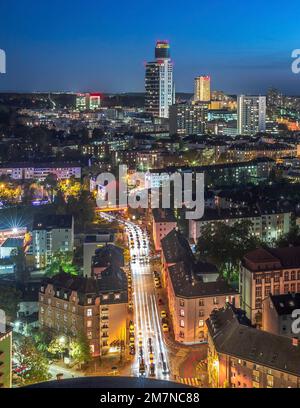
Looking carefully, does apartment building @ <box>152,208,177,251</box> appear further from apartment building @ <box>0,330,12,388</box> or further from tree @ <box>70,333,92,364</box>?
apartment building @ <box>0,330,12,388</box>

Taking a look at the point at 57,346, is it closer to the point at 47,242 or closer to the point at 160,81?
the point at 47,242

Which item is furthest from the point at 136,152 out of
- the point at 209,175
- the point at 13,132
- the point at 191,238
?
the point at 191,238

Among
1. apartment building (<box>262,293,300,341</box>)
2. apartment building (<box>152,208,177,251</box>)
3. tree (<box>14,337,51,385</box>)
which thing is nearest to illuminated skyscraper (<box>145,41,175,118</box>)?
apartment building (<box>152,208,177,251</box>)

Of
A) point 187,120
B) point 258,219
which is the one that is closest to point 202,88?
point 187,120

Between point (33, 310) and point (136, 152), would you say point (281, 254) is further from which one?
point (136, 152)

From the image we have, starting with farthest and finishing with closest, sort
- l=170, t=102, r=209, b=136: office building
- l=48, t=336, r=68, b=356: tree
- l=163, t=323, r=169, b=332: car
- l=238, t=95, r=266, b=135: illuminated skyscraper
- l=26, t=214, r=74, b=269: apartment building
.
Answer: l=170, t=102, r=209, b=136: office building, l=238, t=95, r=266, b=135: illuminated skyscraper, l=26, t=214, r=74, b=269: apartment building, l=163, t=323, r=169, b=332: car, l=48, t=336, r=68, b=356: tree

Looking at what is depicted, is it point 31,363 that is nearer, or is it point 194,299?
point 31,363
